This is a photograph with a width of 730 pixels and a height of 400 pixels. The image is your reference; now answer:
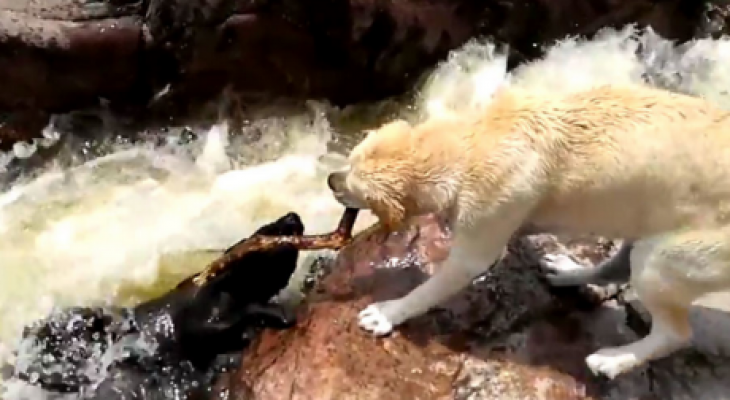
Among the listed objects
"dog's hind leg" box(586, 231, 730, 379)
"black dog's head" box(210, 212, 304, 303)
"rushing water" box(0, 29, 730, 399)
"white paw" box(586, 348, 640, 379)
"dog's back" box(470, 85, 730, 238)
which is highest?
"dog's back" box(470, 85, 730, 238)

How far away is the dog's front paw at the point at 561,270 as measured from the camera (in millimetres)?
3164

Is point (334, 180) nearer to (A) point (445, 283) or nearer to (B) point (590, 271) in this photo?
(A) point (445, 283)

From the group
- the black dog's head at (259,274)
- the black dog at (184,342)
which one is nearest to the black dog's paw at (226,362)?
the black dog at (184,342)

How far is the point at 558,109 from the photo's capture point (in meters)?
2.66

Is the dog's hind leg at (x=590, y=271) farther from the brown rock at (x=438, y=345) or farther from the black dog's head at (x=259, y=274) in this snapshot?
the black dog's head at (x=259, y=274)

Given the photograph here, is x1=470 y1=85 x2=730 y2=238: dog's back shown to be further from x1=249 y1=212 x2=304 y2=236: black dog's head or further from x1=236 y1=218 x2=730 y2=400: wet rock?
x1=249 y1=212 x2=304 y2=236: black dog's head

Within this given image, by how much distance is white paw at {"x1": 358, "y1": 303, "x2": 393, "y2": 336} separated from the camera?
9.68 ft

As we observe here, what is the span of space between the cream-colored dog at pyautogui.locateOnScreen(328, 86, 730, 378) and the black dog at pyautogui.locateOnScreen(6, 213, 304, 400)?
65 cm

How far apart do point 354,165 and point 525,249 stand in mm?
998

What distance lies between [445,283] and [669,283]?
69 centimetres

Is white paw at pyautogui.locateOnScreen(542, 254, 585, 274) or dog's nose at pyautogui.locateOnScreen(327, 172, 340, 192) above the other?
dog's nose at pyautogui.locateOnScreen(327, 172, 340, 192)

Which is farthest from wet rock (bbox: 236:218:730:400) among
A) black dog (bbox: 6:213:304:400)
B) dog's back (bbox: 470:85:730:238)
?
dog's back (bbox: 470:85:730:238)

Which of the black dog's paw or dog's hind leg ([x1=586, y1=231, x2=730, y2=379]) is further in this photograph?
the black dog's paw

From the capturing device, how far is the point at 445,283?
2.85 meters
